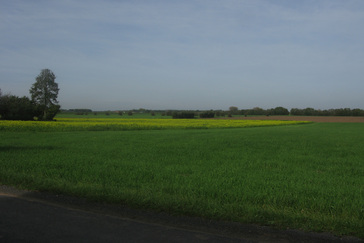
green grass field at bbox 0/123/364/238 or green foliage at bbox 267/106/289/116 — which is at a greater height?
green foliage at bbox 267/106/289/116

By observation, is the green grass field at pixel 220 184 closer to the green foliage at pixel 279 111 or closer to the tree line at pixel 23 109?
the tree line at pixel 23 109

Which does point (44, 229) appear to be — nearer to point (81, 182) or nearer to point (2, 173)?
point (81, 182)

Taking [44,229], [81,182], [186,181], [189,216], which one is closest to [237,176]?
[186,181]

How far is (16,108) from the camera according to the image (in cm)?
4700

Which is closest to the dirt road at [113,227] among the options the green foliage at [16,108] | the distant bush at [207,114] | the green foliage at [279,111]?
the green foliage at [16,108]

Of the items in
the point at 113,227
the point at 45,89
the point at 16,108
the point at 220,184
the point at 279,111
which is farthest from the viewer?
the point at 279,111

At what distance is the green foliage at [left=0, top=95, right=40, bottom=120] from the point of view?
4647 centimetres

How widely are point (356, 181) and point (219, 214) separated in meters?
4.89

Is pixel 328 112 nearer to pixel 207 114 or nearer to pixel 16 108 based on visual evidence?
pixel 207 114

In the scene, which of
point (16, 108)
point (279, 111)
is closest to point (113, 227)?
point (16, 108)

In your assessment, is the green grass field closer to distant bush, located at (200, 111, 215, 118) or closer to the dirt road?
the dirt road

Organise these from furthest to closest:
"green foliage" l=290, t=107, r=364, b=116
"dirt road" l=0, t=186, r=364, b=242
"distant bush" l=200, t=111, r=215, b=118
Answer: "distant bush" l=200, t=111, r=215, b=118
"green foliage" l=290, t=107, r=364, b=116
"dirt road" l=0, t=186, r=364, b=242

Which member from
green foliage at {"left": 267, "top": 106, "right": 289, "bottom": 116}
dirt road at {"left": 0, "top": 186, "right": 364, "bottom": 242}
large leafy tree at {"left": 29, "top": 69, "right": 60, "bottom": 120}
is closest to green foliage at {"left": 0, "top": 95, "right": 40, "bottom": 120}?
large leafy tree at {"left": 29, "top": 69, "right": 60, "bottom": 120}

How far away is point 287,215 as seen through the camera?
192 inches
